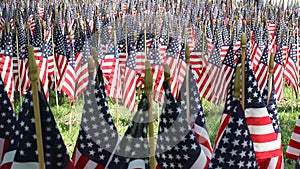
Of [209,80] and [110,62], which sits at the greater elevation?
[110,62]

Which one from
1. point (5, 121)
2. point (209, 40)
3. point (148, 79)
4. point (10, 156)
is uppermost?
point (148, 79)

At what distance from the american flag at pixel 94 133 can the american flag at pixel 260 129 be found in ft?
5.02

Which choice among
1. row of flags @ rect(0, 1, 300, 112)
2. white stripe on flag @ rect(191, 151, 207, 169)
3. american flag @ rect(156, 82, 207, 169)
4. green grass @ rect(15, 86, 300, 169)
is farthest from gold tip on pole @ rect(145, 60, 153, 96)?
green grass @ rect(15, 86, 300, 169)

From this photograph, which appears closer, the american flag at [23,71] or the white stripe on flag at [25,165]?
the white stripe on flag at [25,165]

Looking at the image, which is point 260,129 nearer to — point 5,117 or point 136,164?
point 136,164

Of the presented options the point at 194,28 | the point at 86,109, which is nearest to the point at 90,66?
the point at 86,109

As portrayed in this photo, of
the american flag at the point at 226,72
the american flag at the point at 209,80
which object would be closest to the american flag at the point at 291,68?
the american flag at the point at 209,80

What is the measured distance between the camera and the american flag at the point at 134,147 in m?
4.69

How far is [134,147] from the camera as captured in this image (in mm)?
4785

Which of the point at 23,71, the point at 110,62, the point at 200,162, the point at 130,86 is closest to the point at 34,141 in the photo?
the point at 200,162

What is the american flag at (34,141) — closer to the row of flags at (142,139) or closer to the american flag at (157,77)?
the row of flags at (142,139)

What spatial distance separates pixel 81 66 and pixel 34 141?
237 inches

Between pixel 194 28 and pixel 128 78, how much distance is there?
5886 millimetres

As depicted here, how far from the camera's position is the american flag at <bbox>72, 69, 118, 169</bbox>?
5.40m
